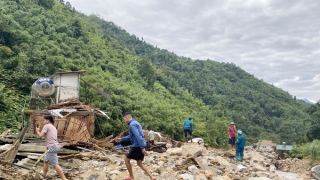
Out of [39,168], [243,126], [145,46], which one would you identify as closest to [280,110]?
[243,126]

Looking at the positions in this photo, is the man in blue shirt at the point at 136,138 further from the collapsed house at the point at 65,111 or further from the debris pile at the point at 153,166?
the collapsed house at the point at 65,111

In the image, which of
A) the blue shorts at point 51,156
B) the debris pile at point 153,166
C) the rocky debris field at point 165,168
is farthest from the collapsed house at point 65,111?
the blue shorts at point 51,156

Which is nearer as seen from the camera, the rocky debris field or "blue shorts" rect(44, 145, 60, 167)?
"blue shorts" rect(44, 145, 60, 167)

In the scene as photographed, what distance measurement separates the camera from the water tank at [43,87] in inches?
508

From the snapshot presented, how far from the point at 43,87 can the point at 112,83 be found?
Result: 687 inches

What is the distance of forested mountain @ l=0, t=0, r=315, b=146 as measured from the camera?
22.4 m

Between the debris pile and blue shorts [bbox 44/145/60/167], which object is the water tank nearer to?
the debris pile

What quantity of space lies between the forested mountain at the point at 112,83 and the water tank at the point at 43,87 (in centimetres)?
408

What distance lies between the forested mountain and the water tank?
4.08 meters

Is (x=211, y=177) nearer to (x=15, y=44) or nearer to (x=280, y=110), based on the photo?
(x=15, y=44)

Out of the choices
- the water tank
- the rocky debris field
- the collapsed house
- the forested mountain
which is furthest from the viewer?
the forested mountain

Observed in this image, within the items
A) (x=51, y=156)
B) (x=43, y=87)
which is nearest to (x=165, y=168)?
(x=51, y=156)

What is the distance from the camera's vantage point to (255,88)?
9756 cm

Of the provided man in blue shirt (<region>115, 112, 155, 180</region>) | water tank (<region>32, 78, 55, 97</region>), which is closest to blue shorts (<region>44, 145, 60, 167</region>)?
man in blue shirt (<region>115, 112, 155, 180</region>)
